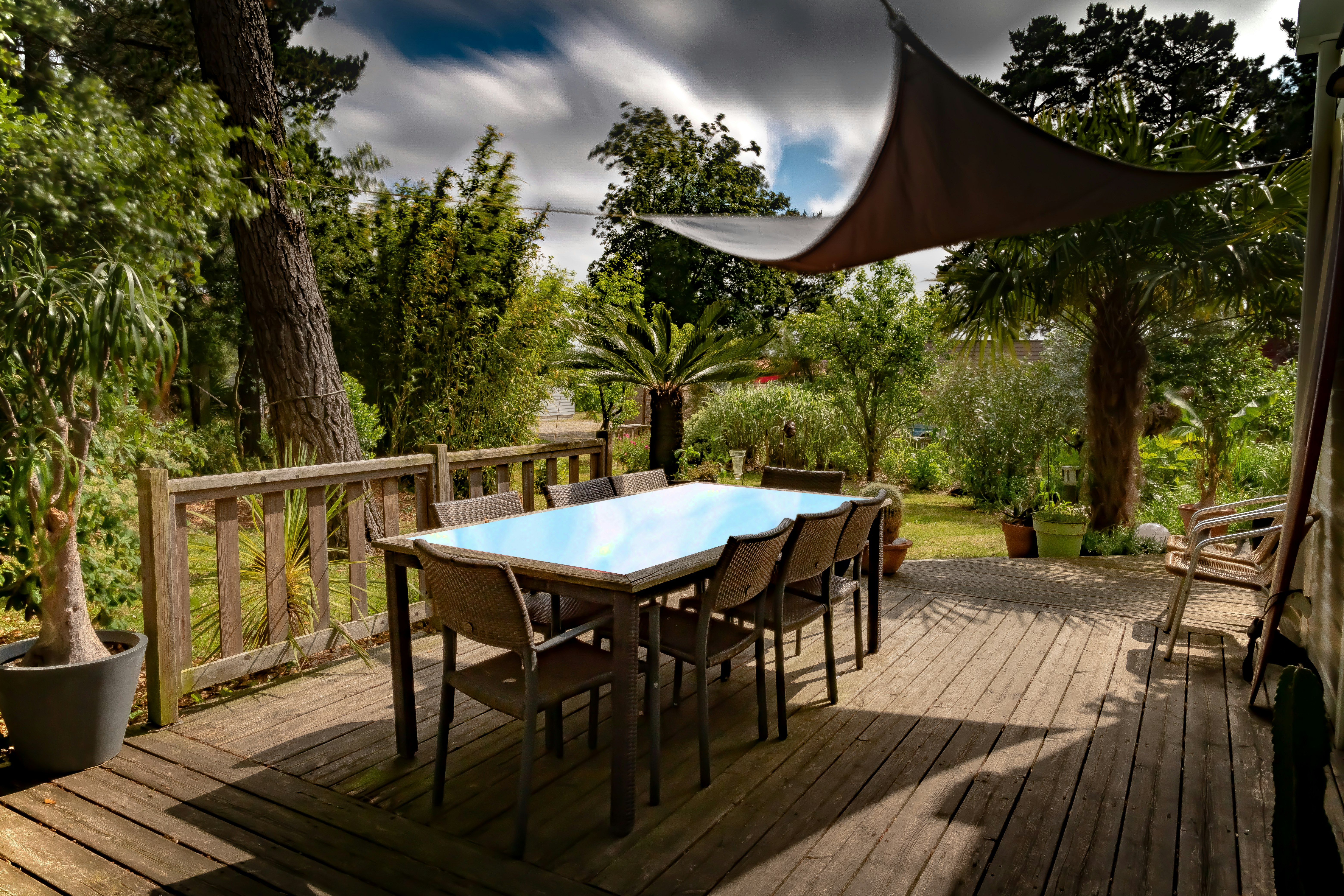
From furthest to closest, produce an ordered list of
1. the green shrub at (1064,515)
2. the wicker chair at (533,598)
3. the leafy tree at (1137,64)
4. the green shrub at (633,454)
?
the leafy tree at (1137,64) → the green shrub at (633,454) → the green shrub at (1064,515) → the wicker chair at (533,598)

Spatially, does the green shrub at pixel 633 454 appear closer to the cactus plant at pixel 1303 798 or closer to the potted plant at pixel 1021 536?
the potted plant at pixel 1021 536

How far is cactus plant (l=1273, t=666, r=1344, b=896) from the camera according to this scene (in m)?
1.23

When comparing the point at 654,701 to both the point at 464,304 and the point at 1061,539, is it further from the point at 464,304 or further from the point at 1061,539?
the point at 464,304

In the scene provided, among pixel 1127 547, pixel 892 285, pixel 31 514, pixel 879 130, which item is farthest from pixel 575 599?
pixel 892 285

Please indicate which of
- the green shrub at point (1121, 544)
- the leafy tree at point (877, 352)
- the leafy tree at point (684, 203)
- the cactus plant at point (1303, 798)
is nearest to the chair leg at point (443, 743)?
the cactus plant at point (1303, 798)

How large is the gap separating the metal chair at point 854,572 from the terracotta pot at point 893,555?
1.86m

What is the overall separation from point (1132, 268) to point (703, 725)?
211 inches

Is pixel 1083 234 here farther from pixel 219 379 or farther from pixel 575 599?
pixel 219 379

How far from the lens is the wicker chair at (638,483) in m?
4.32

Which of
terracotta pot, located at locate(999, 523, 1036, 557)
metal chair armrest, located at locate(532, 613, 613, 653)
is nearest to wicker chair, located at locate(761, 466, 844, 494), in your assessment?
metal chair armrest, located at locate(532, 613, 613, 653)

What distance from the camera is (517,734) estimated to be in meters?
3.16

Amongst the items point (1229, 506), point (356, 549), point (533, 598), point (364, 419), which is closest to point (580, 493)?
point (533, 598)

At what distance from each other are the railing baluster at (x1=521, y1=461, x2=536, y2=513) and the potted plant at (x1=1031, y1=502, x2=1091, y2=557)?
4.42 meters

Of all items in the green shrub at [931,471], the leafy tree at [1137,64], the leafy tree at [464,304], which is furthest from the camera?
the leafy tree at [1137,64]
